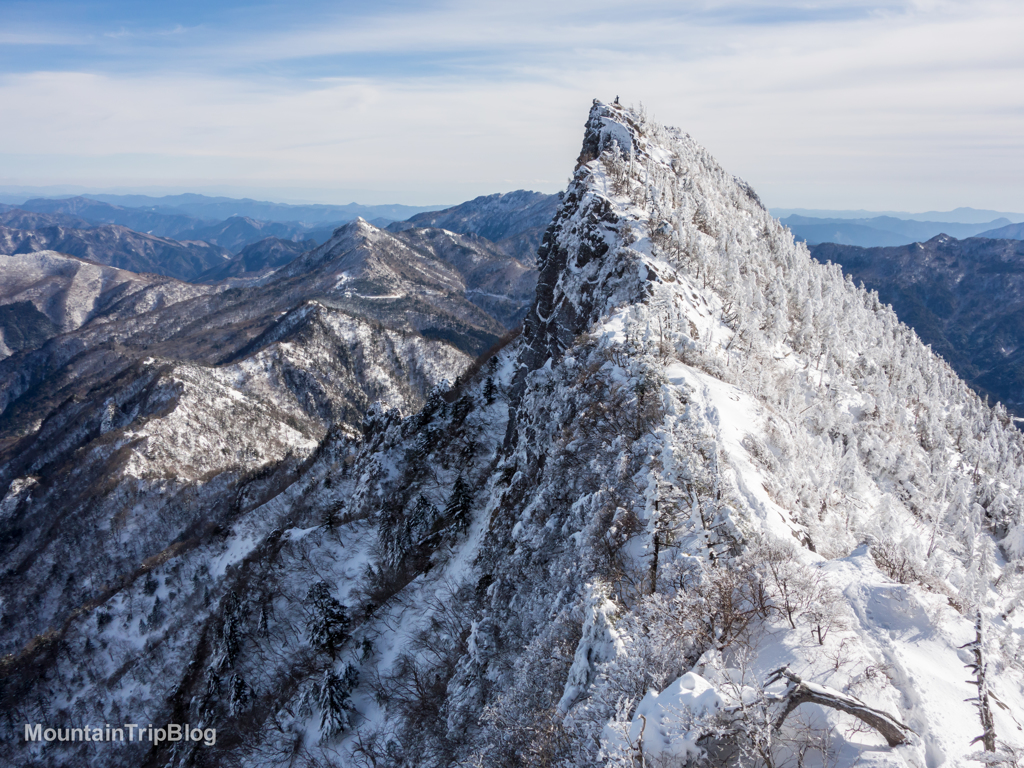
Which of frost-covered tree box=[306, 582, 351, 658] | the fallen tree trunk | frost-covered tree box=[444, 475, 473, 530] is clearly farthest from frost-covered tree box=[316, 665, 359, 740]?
the fallen tree trunk

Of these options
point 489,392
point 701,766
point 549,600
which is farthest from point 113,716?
point 701,766

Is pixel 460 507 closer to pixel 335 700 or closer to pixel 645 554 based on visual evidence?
pixel 335 700

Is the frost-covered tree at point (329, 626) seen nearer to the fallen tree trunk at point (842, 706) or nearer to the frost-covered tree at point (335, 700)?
the frost-covered tree at point (335, 700)

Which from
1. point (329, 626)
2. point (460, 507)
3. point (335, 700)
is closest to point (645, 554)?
point (335, 700)

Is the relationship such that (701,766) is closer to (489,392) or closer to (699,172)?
(489,392)

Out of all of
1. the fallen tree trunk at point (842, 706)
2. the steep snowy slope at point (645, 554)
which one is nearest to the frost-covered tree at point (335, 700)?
the steep snowy slope at point (645, 554)

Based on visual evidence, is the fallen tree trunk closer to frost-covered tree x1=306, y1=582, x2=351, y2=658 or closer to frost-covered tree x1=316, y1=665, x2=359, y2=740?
frost-covered tree x1=316, y1=665, x2=359, y2=740
